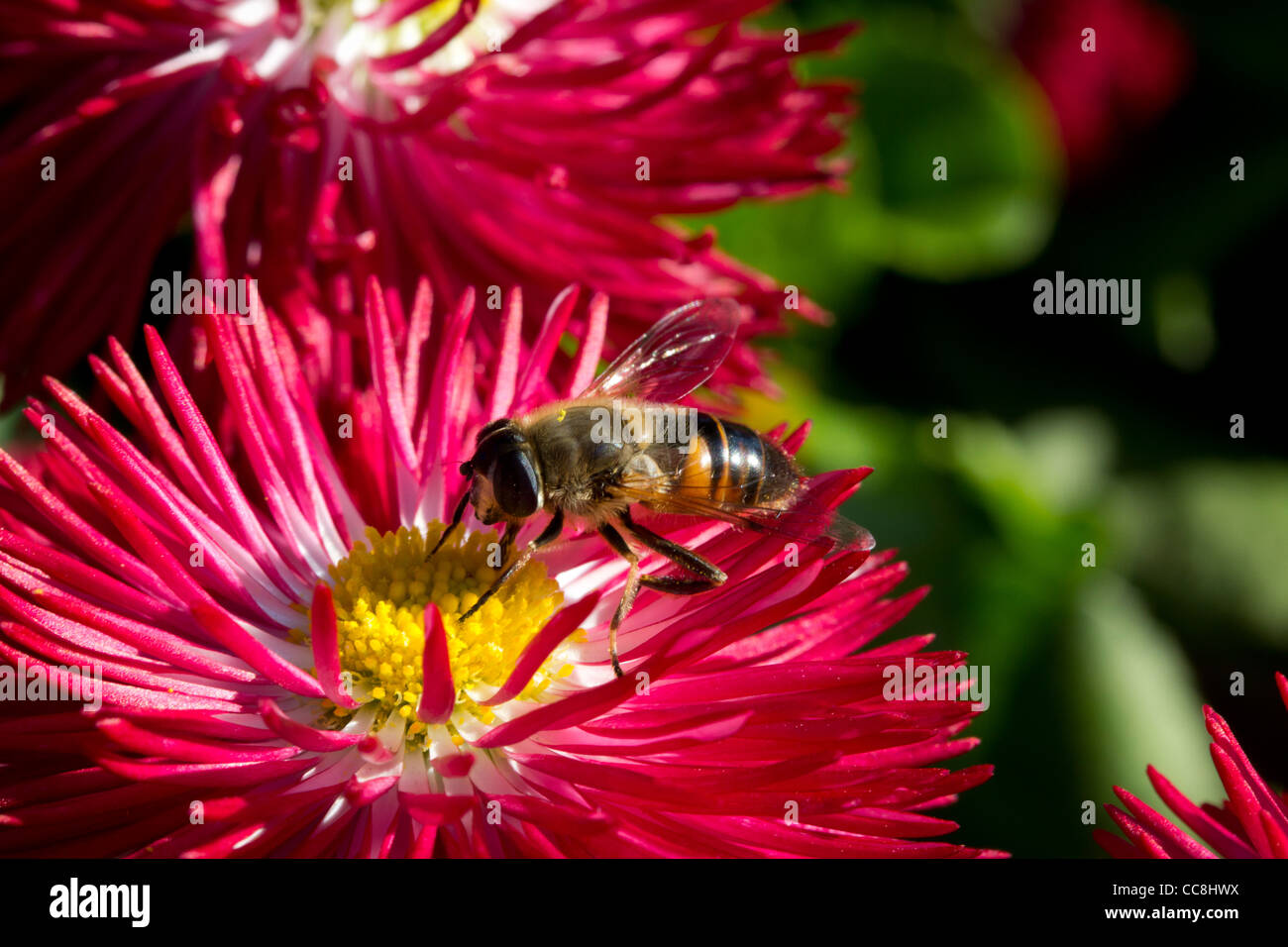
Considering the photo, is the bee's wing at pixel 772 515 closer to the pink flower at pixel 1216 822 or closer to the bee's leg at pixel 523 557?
Answer: the bee's leg at pixel 523 557

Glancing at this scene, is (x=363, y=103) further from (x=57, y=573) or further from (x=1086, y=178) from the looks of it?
(x=1086, y=178)

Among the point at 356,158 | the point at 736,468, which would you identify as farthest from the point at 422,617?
the point at 356,158

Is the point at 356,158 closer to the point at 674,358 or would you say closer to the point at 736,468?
the point at 674,358

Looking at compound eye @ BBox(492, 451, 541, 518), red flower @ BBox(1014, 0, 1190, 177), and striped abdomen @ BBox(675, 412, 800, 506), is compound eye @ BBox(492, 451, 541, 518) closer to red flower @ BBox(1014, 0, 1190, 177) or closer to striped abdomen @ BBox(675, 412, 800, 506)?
striped abdomen @ BBox(675, 412, 800, 506)

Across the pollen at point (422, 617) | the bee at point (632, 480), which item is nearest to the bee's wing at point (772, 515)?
the bee at point (632, 480)

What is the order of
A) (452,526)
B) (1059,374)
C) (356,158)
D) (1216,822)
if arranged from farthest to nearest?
(1059,374) < (356,158) < (452,526) < (1216,822)

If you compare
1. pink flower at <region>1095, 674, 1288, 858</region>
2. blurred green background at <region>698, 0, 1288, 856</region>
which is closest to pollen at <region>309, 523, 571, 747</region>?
pink flower at <region>1095, 674, 1288, 858</region>
